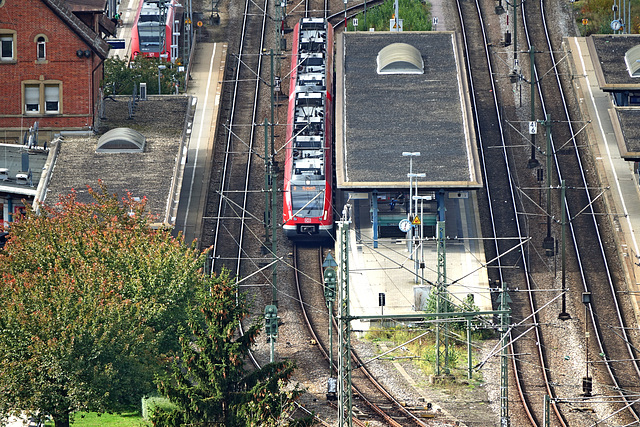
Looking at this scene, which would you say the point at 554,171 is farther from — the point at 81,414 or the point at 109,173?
the point at 81,414

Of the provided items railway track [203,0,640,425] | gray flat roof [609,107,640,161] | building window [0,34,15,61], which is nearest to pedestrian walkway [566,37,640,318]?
railway track [203,0,640,425]

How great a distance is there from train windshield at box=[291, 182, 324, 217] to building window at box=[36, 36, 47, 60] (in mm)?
20196

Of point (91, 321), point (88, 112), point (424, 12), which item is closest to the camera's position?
point (91, 321)

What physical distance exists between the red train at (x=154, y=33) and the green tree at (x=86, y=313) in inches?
1601

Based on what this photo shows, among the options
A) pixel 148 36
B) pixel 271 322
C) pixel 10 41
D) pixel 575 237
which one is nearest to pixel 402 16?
pixel 148 36

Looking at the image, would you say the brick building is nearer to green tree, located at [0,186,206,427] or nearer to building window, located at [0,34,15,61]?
building window, located at [0,34,15,61]

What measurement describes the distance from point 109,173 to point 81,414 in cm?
2411

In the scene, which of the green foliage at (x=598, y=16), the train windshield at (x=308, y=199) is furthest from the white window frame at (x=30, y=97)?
the green foliage at (x=598, y=16)

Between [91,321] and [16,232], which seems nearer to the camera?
[91,321]

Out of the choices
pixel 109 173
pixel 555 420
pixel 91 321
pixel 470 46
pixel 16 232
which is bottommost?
pixel 555 420

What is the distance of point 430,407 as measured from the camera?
7056 centimetres

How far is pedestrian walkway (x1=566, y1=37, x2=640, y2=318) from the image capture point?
88.9m

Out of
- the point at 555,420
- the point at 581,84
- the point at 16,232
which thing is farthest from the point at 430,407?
the point at 581,84

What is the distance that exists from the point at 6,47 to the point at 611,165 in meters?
41.4
